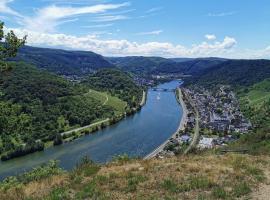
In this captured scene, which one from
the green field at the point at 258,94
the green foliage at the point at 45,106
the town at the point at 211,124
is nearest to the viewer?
the town at the point at 211,124

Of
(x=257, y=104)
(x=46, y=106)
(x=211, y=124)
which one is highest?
(x=257, y=104)

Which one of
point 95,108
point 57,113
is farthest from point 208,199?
point 95,108

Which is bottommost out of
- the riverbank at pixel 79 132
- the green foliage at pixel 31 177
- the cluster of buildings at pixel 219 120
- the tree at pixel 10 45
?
the riverbank at pixel 79 132

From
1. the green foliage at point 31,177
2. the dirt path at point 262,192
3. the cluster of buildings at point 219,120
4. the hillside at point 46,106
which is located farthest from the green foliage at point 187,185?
the hillside at point 46,106

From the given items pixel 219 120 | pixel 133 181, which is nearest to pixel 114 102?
pixel 219 120

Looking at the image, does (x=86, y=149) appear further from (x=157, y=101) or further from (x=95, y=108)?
(x=157, y=101)

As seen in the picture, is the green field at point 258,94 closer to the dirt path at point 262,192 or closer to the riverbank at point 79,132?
the riverbank at point 79,132

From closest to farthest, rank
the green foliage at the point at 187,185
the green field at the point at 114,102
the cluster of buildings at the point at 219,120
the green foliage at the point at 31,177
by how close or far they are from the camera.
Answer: the green foliage at the point at 187,185 < the green foliage at the point at 31,177 < the cluster of buildings at the point at 219,120 < the green field at the point at 114,102

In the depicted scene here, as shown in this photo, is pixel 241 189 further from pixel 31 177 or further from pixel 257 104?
pixel 257 104
